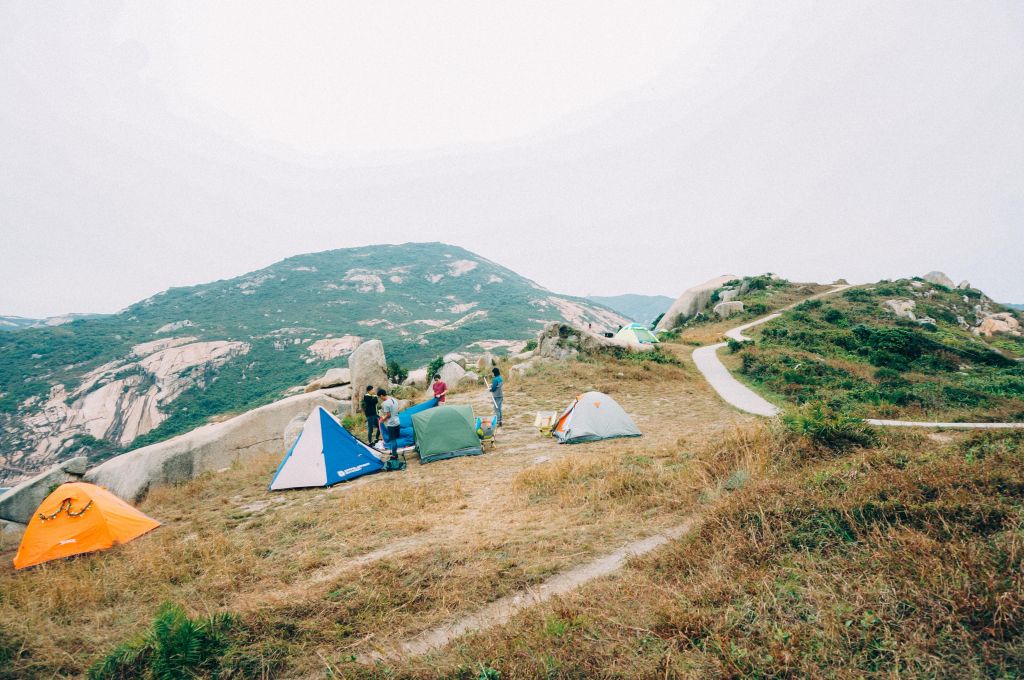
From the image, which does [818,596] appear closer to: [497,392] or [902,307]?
[497,392]

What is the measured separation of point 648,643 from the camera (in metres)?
3.70

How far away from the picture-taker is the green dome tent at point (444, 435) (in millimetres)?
12945

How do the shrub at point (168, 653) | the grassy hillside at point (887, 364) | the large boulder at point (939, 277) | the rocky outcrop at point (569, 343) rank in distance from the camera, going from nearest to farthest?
the shrub at point (168, 653) < the grassy hillside at point (887, 364) < the rocky outcrop at point (569, 343) < the large boulder at point (939, 277)

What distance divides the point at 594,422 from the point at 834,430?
7113 millimetres

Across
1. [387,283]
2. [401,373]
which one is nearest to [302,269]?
[387,283]

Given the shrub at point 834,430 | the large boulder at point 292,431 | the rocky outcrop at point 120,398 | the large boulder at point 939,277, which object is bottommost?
the rocky outcrop at point 120,398

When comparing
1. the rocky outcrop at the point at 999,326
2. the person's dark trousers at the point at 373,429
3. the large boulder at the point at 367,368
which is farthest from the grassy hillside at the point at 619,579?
the rocky outcrop at the point at 999,326

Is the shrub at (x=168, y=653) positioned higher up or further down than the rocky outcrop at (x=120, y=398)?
higher up

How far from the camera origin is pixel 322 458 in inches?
462

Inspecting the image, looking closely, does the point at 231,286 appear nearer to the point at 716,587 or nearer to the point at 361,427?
the point at 361,427

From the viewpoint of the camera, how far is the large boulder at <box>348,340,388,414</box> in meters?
24.5

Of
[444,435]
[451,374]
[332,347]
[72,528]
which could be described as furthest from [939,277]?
[332,347]

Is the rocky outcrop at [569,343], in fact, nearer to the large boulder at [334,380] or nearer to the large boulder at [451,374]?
the large boulder at [451,374]

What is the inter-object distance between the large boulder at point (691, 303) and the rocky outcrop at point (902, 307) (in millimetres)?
18792
